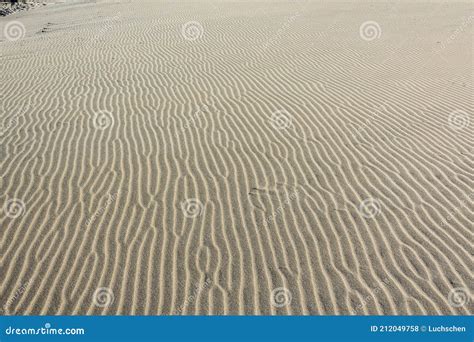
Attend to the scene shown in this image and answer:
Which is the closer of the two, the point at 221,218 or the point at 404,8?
the point at 221,218

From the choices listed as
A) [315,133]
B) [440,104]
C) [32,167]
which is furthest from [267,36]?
A: [32,167]

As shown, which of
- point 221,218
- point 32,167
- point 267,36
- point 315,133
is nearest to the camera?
point 221,218

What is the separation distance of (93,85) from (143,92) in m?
1.63

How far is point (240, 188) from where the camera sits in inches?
230

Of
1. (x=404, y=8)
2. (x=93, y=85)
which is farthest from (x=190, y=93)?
(x=404, y=8)

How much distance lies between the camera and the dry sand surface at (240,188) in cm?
427

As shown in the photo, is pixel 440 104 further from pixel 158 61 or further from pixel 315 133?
pixel 158 61

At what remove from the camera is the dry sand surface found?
14.0ft

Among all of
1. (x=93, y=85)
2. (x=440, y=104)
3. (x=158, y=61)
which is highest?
(x=158, y=61)

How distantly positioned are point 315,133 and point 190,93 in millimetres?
3727

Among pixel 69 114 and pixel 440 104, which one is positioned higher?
pixel 69 114

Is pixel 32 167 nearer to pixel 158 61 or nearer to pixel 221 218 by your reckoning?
pixel 221 218

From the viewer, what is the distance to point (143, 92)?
32.7ft

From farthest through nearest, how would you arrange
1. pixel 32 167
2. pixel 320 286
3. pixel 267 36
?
1. pixel 267 36
2. pixel 32 167
3. pixel 320 286
